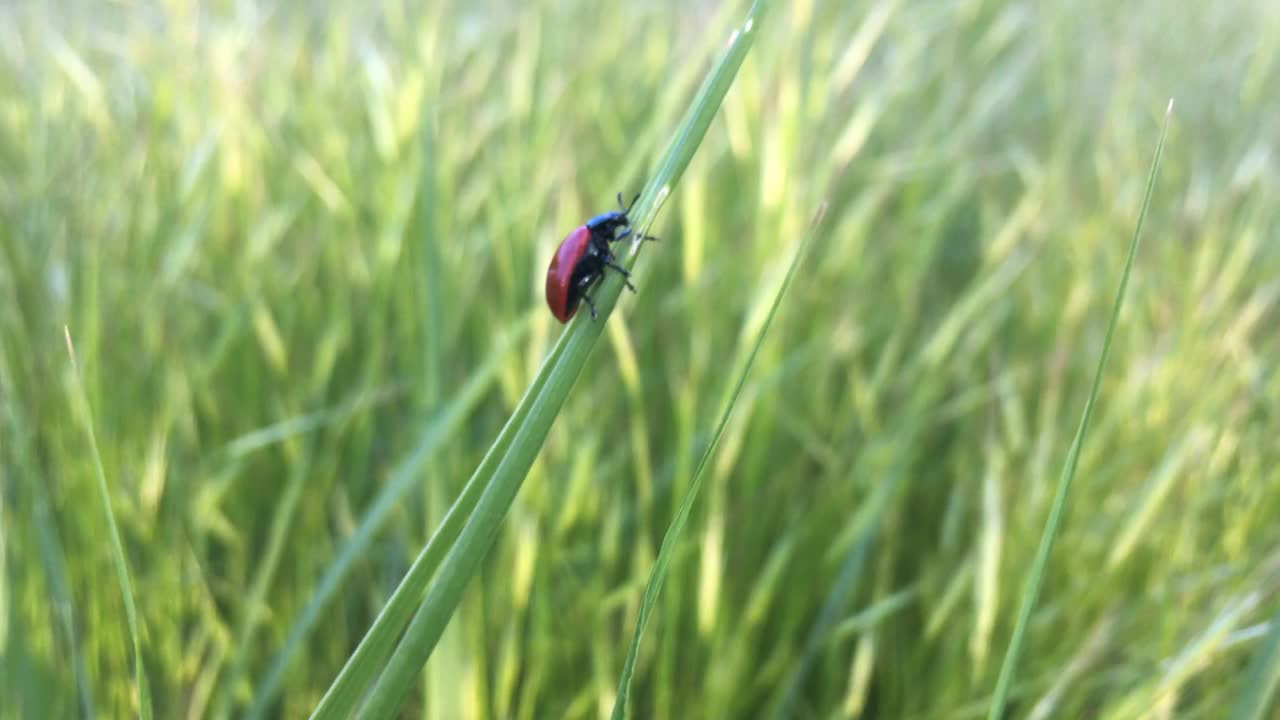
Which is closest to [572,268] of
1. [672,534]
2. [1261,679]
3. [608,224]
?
[608,224]

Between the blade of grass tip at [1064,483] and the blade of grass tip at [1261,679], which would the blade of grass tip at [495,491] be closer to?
the blade of grass tip at [1064,483]

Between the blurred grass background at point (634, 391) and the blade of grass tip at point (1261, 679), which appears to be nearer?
the blade of grass tip at point (1261, 679)

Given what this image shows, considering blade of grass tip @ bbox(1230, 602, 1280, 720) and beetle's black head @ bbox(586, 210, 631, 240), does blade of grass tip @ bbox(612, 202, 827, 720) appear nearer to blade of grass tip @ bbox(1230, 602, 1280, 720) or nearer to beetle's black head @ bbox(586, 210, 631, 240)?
blade of grass tip @ bbox(1230, 602, 1280, 720)

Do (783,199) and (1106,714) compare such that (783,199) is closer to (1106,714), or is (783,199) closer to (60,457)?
Answer: (1106,714)

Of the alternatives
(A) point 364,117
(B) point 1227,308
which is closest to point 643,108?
(A) point 364,117

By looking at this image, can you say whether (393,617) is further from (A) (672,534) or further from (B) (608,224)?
(B) (608,224)

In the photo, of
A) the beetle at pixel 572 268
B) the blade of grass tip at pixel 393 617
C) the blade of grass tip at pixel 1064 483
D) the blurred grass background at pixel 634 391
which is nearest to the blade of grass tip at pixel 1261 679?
the blade of grass tip at pixel 1064 483

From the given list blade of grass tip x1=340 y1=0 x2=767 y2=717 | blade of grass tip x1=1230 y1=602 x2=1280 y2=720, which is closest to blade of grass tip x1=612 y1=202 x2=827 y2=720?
blade of grass tip x1=340 y1=0 x2=767 y2=717
